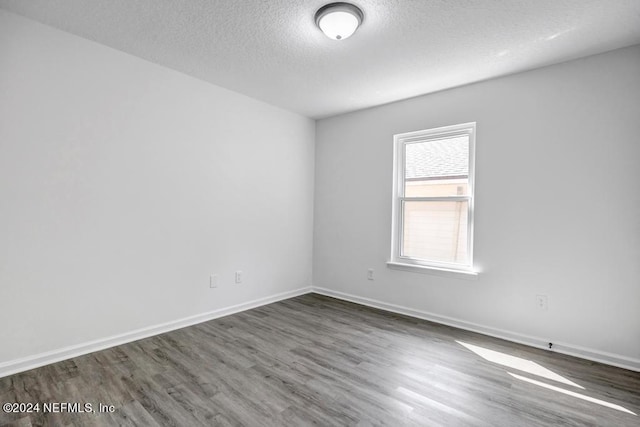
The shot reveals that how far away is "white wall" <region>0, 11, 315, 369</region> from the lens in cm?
227

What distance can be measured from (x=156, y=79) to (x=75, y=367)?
2.53 meters

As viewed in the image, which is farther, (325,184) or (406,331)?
(325,184)

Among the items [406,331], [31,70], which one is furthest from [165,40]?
[406,331]

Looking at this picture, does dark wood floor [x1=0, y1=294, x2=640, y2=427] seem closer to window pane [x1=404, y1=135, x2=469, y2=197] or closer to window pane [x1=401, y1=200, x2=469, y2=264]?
window pane [x1=401, y1=200, x2=469, y2=264]

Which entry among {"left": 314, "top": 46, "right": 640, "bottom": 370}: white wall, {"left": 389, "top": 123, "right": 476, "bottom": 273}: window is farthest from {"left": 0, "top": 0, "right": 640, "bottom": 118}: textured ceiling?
{"left": 389, "top": 123, "right": 476, "bottom": 273}: window

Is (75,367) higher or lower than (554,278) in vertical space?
lower

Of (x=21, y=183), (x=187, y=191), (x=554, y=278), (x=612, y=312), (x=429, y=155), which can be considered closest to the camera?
(x=21, y=183)

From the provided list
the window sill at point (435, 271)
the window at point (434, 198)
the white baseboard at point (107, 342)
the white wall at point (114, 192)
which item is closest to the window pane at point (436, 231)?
the window at point (434, 198)

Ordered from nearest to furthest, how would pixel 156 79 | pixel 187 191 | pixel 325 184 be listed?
pixel 156 79 < pixel 187 191 < pixel 325 184

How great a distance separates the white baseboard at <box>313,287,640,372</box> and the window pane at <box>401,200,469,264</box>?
64 cm

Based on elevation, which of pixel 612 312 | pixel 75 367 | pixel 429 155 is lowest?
pixel 75 367

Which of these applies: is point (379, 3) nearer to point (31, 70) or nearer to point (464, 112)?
point (464, 112)

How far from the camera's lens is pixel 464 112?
3.30 metres

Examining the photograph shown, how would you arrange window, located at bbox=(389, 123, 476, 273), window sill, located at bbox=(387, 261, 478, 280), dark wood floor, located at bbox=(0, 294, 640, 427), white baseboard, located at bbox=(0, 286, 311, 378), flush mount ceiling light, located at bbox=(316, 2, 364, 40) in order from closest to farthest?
1. dark wood floor, located at bbox=(0, 294, 640, 427)
2. flush mount ceiling light, located at bbox=(316, 2, 364, 40)
3. white baseboard, located at bbox=(0, 286, 311, 378)
4. window sill, located at bbox=(387, 261, 478, 280)
5. window, located at bbox=(389, 123, 476, 273)
